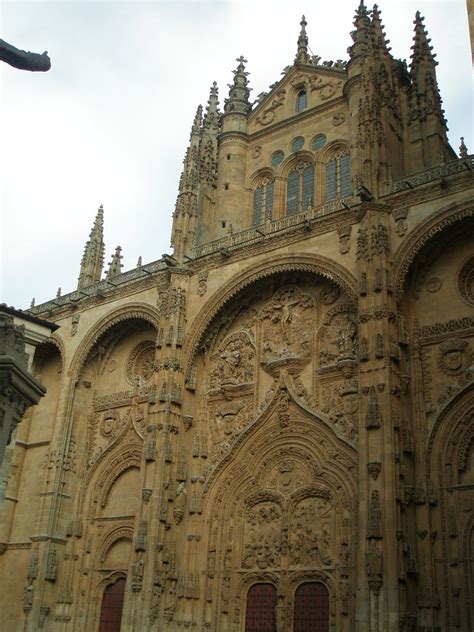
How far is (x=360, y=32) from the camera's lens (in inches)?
990

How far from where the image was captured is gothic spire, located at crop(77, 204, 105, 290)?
31.0m

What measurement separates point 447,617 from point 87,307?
57.4 ft

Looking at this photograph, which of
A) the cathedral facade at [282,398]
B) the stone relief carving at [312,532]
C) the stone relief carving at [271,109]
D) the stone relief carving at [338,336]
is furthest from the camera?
the stone relief carving at [271,109]

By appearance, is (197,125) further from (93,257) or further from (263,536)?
(263,536)

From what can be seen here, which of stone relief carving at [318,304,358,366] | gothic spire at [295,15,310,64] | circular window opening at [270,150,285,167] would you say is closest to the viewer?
stone relief carving at [318,304,358,366]

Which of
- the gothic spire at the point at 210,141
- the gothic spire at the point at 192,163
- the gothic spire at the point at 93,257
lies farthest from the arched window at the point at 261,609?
the gothic spire at the point at 93,257

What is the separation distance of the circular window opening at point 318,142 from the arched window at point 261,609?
15.3 m

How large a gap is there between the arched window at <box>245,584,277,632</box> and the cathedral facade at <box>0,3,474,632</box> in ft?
0.17

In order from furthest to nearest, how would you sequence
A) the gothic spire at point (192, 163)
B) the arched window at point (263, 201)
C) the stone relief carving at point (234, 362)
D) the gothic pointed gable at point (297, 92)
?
the gothic pointed gable at point (297, 92) < the arched window at point (263, 201) < the gothic spire at point (192, 163) < the stone relief carving at point (234, 362)

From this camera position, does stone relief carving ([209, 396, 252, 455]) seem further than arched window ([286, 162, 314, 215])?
No

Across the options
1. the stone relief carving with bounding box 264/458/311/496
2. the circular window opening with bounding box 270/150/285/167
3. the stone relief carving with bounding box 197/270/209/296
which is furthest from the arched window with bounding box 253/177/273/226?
the stone relief carving with bounding box 264/458/311/496

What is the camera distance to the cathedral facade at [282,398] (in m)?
17.3

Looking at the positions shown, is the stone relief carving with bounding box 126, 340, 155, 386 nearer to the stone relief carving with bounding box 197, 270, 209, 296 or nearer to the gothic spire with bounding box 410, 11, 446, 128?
the stone relief carving with bounding box 197, 270, 209, 296

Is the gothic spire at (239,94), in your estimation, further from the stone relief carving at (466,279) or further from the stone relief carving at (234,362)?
the stone relief carving at (466,279)
